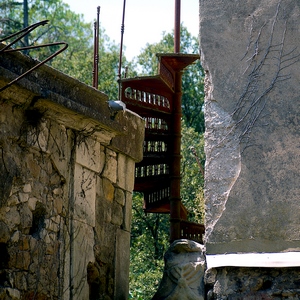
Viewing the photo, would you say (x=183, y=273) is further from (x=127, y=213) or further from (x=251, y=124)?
(x=251, y=124)

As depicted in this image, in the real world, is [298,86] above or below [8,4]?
below

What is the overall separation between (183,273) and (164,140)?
201 inches

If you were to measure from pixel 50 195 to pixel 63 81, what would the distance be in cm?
95

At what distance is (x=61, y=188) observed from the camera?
25.5ft

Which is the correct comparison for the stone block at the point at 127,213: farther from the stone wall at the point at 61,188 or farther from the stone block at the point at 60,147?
the stone block at the point at 60,147

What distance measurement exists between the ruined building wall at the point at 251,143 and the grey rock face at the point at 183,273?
61.3 inches

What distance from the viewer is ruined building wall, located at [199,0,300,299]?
6.14 meters

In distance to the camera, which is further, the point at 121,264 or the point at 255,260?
the point at 121,264

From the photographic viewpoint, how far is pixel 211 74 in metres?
6.54

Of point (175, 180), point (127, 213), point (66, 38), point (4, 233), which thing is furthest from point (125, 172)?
point (66, 38)

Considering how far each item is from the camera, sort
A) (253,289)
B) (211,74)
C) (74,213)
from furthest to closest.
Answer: (74,213)
(211,74)
(253,289)

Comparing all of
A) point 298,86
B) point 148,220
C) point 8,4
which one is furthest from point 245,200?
point 8,4

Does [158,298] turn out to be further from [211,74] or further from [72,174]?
[211,74]

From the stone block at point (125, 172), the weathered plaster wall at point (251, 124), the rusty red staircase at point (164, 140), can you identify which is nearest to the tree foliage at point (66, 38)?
the rusty red staircase at point (164, 140)
